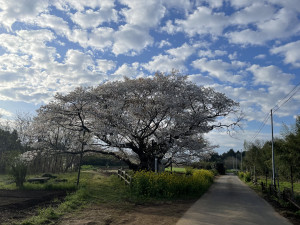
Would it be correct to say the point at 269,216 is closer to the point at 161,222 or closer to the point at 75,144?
the point at 161,222

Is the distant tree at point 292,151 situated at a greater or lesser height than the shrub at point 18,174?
greater

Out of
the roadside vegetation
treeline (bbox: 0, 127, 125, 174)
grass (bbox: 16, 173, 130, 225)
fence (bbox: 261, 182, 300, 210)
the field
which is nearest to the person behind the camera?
grass (bbox: 16, 173, 130, 225)

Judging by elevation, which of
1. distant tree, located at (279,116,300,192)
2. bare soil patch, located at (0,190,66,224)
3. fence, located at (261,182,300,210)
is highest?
distant tree, located at (279,116,300,192)

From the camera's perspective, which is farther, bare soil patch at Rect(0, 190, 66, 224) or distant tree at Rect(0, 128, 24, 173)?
distant tree at Rect(0, 128, 24, 173)

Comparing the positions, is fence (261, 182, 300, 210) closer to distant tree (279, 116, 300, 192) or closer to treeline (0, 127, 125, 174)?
distant tree (279, 116, 300, 192)

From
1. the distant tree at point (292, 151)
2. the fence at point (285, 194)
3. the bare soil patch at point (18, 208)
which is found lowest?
the bare soil patch at point (18, 208)

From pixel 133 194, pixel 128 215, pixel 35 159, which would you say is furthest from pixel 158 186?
pixel 35 159

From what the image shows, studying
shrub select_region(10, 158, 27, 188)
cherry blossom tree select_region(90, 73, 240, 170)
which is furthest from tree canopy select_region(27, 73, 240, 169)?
shrub select_region(10, 158, 27, 188)

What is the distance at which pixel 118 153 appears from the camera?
68.4ft

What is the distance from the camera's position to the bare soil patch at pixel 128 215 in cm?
812

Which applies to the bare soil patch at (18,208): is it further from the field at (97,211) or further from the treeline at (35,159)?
the treeline at (35,159)

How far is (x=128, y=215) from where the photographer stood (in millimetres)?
9133

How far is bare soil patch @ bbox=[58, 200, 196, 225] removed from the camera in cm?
812

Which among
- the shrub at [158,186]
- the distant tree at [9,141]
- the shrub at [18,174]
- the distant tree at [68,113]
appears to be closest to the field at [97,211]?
the shrub at [158,186]
